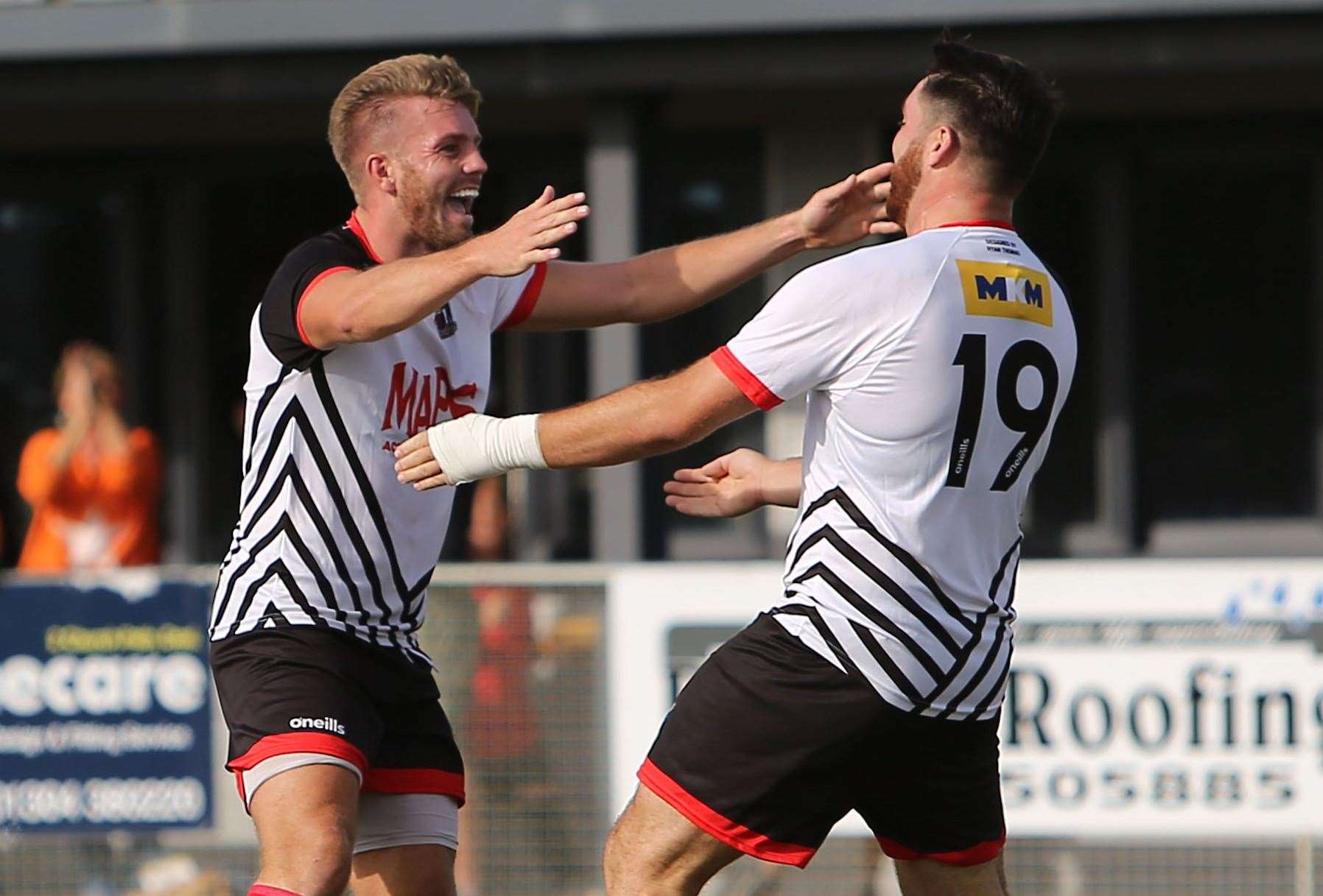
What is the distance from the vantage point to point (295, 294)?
382 centimetres

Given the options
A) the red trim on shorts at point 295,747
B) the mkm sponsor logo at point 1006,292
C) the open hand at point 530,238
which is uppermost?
the open hand at point 530,238

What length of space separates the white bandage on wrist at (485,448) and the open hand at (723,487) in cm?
48

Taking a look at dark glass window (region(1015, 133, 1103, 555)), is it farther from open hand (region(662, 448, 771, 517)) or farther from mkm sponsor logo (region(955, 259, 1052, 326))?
mkm sponsor logo (region(955, 259, 1052, 326))

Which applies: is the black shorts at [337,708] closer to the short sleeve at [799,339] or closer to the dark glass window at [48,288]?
the short sleeve at [799,339]

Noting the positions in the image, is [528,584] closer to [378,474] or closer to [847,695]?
[378,474]

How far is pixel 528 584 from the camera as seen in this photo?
21.8 ft

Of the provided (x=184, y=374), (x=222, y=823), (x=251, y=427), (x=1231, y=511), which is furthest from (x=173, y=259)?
(x=251, y=427)

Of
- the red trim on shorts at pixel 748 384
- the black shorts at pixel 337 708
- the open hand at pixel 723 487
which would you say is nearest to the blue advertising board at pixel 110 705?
the black shorts at pixel 337 708

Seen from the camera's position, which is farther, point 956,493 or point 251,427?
point 251,427

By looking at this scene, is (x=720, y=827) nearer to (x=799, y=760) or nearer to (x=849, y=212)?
(x=799, y=760)

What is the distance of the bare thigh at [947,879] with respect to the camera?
3.78 m

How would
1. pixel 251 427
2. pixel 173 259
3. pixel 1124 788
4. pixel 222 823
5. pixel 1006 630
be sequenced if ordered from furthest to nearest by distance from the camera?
pixel 173 259 → pixel 222 823 → pixel 1124 788 → pixel 251 427 → pixel 1006 630

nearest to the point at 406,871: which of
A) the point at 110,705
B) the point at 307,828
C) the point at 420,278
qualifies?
the point at 307,828

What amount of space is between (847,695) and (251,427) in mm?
1410
